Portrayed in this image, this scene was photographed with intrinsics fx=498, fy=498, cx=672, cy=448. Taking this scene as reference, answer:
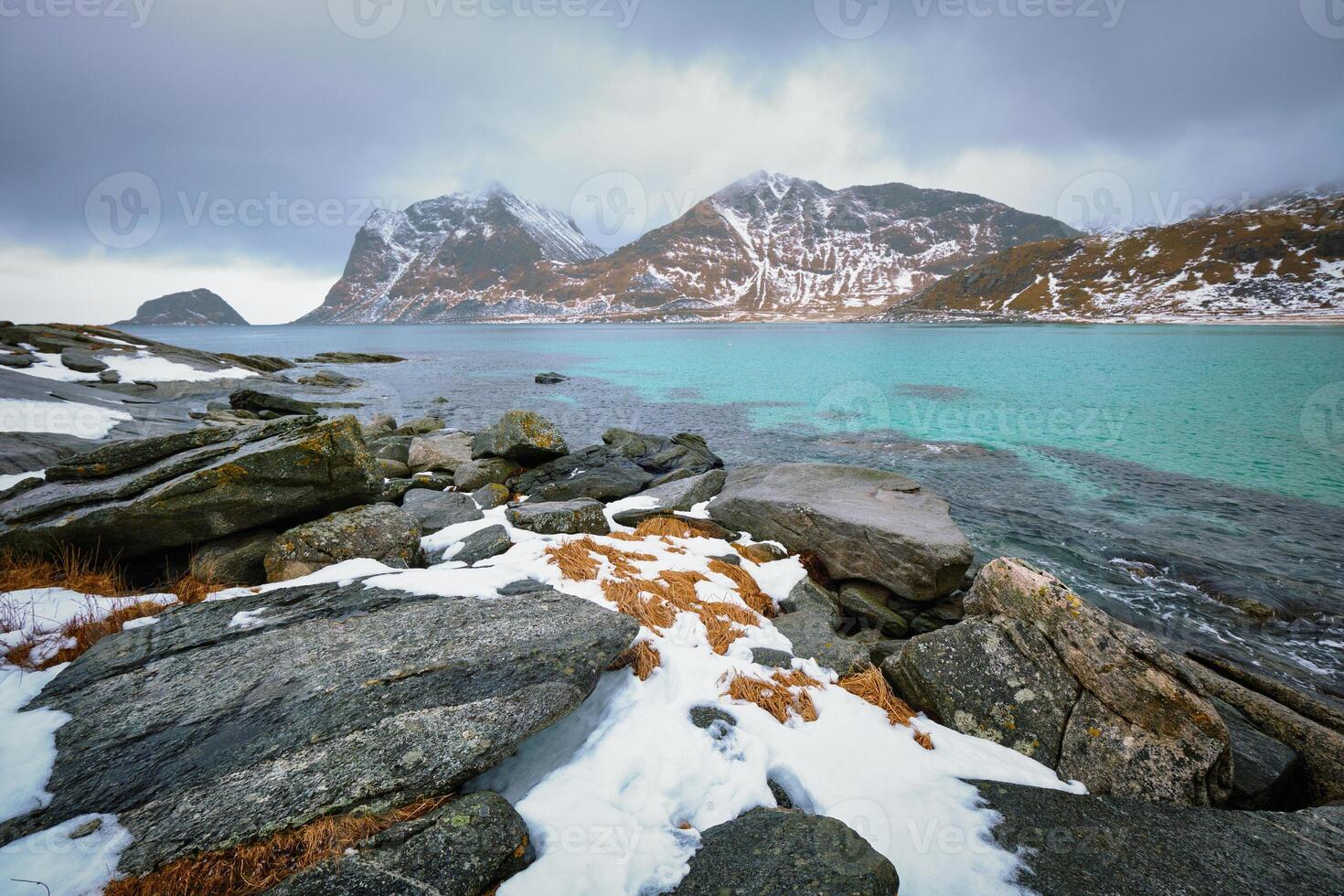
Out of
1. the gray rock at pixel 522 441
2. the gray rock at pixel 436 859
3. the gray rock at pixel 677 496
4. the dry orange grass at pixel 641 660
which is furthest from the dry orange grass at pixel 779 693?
the gray rock at pixel 522 441

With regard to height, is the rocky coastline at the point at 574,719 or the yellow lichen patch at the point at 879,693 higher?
the rocky coastline at the point at 574,719

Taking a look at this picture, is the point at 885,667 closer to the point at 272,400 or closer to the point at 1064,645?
the point at 1064,645

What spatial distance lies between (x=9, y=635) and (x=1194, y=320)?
7095 inches

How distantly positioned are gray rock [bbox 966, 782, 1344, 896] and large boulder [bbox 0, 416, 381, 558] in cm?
969

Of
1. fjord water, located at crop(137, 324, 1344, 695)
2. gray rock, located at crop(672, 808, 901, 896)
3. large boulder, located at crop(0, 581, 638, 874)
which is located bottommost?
fjord water, located at crop(137, 324, 1344, 695)

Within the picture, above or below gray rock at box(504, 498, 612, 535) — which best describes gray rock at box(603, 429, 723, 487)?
below

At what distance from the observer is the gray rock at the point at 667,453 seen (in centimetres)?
1747

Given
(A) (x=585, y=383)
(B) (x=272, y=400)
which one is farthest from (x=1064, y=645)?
(A) (x=585, y=383)

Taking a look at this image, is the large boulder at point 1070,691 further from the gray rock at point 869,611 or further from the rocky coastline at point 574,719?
the gray rock at point 869,611

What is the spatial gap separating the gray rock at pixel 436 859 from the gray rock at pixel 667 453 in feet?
41.8

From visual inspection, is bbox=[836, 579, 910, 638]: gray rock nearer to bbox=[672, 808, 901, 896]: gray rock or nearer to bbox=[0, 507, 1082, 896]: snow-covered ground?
bbox=[0, 507, 1082, 896]: snow-covered ground

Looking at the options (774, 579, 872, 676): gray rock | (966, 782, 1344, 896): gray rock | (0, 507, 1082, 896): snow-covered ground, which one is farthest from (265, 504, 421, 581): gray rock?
(966, 782, 1344, 896): gray rock

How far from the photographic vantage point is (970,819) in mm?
4004

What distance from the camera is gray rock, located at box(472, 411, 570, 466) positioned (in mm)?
16250
